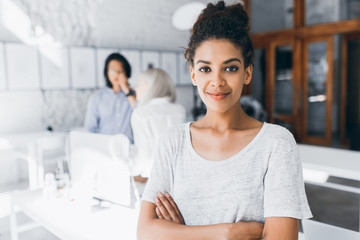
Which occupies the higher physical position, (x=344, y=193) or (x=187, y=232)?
(x=187, y=232)

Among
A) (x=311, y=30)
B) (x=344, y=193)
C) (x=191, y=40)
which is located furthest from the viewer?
(x=311, y=30)

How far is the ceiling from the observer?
5086 millimetres

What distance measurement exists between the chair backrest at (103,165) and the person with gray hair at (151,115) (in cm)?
86

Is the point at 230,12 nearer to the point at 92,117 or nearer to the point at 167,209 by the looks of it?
the point at 167,209

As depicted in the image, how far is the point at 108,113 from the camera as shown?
3.87 meters

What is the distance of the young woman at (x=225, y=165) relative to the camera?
105 centimetres

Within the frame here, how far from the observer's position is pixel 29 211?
1845 mm

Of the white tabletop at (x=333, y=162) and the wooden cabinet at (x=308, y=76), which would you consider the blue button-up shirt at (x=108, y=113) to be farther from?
the wooden cabinet at (x=308, y=76)

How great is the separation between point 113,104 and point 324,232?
2783mm

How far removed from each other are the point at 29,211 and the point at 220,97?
52.3 inches

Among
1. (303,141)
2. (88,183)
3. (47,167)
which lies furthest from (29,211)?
(303,141)

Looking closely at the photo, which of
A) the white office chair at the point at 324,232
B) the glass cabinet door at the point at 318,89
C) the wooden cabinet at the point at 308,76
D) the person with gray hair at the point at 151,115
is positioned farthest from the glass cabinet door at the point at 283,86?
the white office chair at the point at 324,232

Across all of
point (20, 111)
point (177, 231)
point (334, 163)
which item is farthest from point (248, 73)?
point (20, 111)

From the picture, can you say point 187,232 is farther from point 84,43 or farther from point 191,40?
point 84,43
